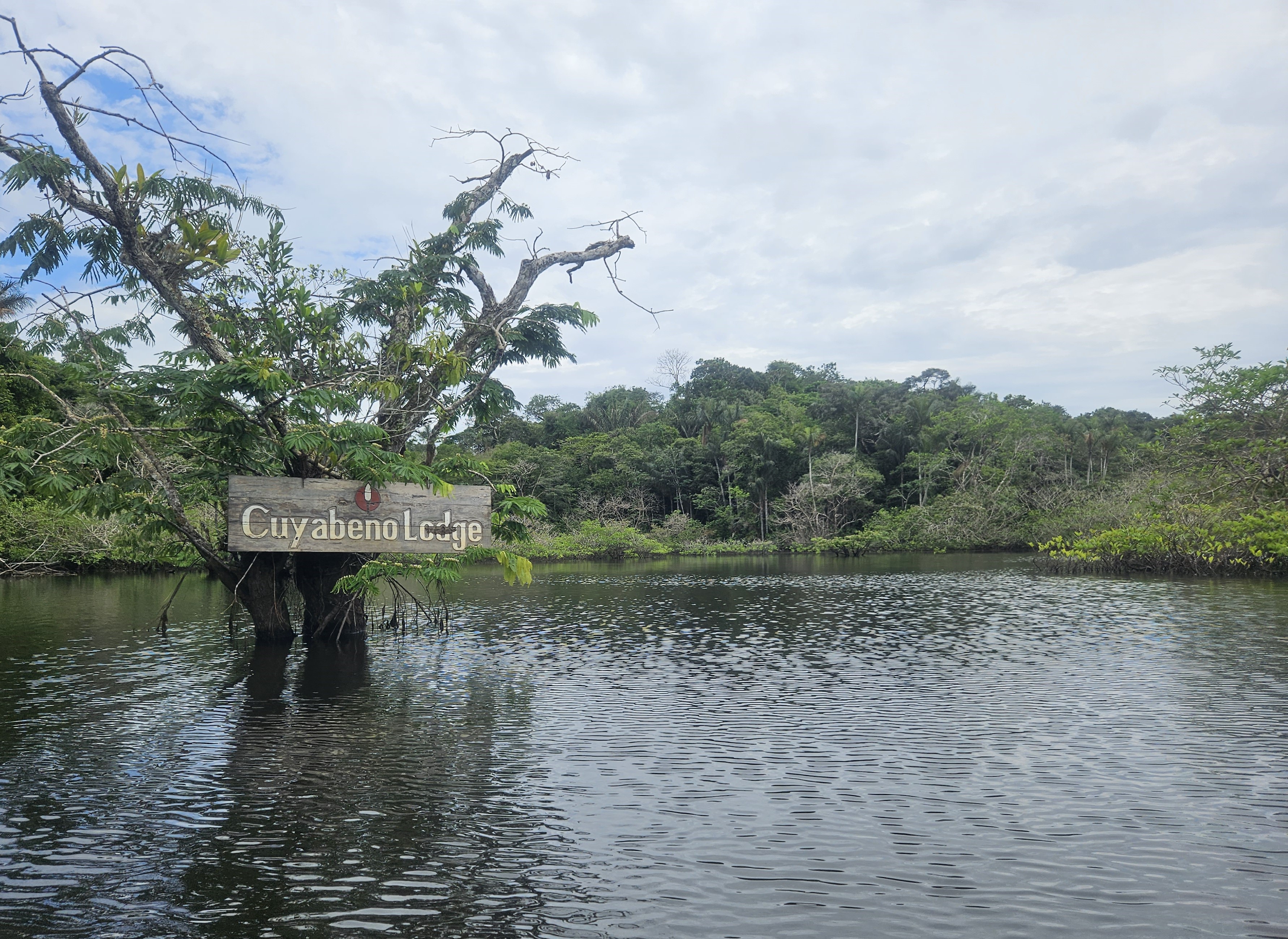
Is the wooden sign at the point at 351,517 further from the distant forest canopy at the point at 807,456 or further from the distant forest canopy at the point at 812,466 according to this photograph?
the distant forest canopy at the point at 807,456

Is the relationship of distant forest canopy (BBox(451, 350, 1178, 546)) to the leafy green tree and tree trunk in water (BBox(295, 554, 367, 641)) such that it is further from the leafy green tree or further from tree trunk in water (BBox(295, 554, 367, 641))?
tree trunk in water (BBox(295, 554, 367, 641))

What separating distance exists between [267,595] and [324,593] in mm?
1014

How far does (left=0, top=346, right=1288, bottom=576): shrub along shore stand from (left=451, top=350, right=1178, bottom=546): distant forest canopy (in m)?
0.16

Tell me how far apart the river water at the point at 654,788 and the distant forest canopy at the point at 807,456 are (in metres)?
44.1

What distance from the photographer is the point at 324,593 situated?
15.5 m

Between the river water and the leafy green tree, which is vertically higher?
the leafy green tree

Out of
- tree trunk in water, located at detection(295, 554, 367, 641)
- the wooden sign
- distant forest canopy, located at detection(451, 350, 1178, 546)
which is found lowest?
tree trunk in water, located at detection(295, 554, 367, 641)

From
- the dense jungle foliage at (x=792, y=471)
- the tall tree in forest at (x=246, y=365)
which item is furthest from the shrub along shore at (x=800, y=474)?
the tall tree in forest at (x=246, y=365)

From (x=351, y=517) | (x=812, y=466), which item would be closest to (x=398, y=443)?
(x=351, y=517)

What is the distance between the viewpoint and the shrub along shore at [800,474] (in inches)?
1405

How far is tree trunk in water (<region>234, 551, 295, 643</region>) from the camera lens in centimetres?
1447

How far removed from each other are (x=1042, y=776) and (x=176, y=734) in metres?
9.16

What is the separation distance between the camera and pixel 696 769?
8070mm

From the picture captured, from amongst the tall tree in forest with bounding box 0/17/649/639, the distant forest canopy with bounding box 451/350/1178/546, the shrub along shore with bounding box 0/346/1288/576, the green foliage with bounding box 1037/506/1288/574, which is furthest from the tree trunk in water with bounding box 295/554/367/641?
the distant forest canopy with bounding box 451/350/1178/546
